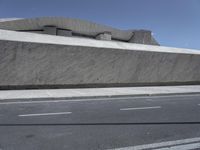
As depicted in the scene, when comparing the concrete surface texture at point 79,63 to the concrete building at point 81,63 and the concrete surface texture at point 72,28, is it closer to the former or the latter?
the concrete building at point 81,63

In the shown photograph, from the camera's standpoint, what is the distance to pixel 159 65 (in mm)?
16781

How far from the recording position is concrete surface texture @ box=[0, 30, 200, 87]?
38.0 feet

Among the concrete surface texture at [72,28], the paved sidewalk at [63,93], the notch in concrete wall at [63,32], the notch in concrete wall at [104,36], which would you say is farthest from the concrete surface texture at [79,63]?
the notch in concrete wall at [63,32]

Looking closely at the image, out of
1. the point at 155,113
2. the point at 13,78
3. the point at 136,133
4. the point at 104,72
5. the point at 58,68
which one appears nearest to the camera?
the point at 136,133

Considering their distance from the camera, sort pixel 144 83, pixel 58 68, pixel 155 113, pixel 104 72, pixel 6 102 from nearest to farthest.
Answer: pixel 155 113 → pixel 6 102 → pixel 58 68 → pixel 104 72 → pixel 144 83

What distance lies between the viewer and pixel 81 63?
1352cm

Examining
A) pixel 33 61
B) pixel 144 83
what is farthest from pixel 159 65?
pixel 33 61

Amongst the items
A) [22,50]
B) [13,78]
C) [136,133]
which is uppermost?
[22,50]

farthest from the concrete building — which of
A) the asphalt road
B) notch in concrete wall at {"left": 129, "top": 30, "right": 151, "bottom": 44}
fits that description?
notch in concrete wall at {"left": 129, "top": 30, "right": 151, "bottom": 44}

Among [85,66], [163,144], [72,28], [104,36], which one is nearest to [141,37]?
[104,36]

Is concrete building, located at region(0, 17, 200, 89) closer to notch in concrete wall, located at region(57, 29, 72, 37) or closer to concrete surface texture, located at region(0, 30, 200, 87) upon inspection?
concrete surface texture, located at region(0, 30, 200, 87)

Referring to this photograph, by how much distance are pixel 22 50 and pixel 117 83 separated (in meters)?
7.73

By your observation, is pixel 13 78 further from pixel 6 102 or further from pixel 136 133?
pixel 136 133

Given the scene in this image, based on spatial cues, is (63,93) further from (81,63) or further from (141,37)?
(141,37)
